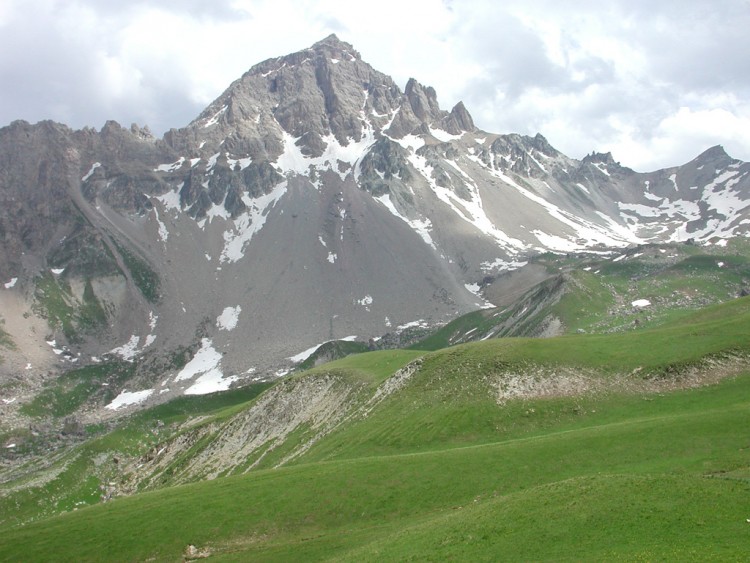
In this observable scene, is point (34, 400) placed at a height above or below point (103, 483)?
above

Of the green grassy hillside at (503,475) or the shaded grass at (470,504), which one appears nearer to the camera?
the shaded grass at (470,504)

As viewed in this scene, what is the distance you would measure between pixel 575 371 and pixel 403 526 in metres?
32.3

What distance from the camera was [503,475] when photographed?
4406 centimetres

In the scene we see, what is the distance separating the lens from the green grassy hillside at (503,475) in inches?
1152

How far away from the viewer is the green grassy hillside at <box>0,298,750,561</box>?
2925 cm

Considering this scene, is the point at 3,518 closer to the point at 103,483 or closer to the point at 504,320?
the point at 103,483

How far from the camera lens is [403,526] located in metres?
40.5


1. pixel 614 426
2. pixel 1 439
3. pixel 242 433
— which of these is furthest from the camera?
pixel 1 439

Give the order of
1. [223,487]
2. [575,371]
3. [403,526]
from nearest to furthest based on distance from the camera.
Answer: [403,526] → [223,487] → [575,371]

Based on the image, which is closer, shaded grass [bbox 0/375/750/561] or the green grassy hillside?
shaded grass [bbox 0/375/750/561]

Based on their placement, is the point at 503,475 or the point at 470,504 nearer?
the point at 470,504

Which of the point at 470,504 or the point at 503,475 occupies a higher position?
the point at 503,475

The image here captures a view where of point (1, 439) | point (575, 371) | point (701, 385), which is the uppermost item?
point (1, 439)

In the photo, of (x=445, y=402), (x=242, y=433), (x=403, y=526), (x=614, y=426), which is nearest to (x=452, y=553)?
(x=403, y=526)
